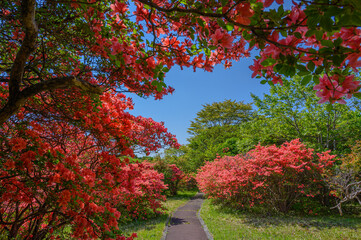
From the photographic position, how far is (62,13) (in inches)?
104

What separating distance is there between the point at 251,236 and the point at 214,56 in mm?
6331

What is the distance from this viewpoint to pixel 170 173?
59.2 ft

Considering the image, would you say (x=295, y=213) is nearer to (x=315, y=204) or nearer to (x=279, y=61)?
(x=315, y=204)

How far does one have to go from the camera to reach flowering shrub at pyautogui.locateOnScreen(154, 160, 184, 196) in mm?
17266

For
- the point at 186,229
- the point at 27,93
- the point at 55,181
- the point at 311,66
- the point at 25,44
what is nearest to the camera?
the point at 311,66

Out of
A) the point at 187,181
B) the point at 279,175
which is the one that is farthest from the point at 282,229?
the point at 187,181

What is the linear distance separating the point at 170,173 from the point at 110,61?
55.1 feet

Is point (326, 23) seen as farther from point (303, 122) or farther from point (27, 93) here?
point (303, 122)

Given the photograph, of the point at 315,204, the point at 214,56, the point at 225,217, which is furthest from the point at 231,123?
the point at 214,56

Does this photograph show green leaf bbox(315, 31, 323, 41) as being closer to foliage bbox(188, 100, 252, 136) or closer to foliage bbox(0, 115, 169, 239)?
foliage bbox(0, 115, 169, 239)

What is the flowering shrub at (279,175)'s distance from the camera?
8.45 m

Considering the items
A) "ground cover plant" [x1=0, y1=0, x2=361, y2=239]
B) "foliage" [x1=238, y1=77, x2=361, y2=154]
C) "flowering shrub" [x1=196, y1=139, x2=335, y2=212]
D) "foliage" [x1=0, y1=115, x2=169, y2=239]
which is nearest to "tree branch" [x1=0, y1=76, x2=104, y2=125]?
"ground cover plant" [x1=0, y1=0, x2=361, y2=239]

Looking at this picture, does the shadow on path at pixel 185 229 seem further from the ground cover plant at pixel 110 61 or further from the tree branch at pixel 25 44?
the tree branch at pixel 25 44

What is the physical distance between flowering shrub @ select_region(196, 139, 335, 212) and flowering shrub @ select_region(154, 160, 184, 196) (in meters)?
8.01
